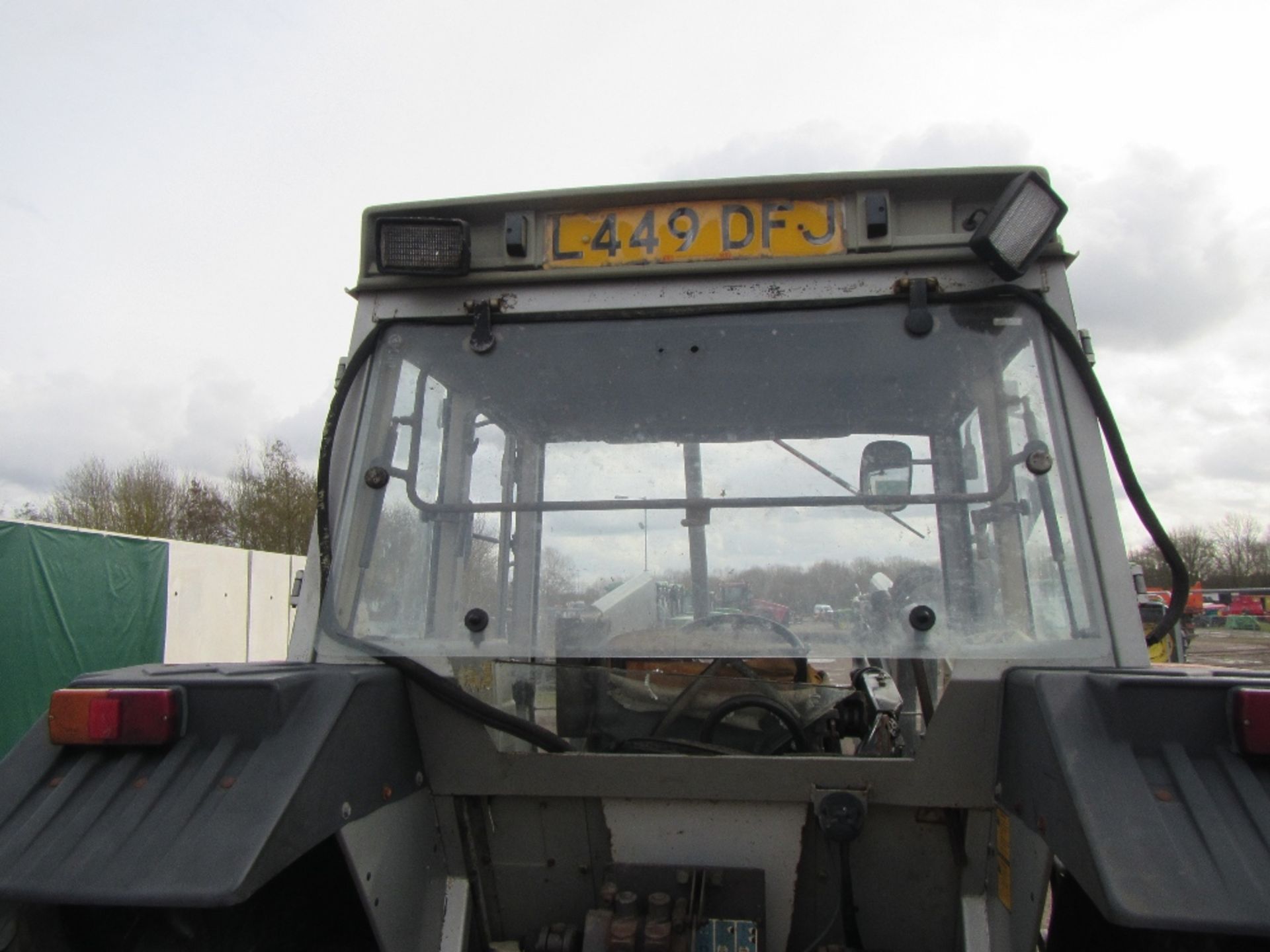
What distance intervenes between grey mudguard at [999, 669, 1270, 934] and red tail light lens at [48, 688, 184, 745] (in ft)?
5.07

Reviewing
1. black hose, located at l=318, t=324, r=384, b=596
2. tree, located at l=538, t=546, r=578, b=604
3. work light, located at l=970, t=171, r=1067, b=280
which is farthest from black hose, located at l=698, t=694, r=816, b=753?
work light, located at l=970, t=171, r=1067, b=280

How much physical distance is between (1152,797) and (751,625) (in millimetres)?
814

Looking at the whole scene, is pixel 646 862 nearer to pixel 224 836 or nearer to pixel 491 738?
pixel 491 738

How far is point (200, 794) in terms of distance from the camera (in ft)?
5.10

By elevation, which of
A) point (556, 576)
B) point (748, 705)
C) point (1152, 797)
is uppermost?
point (556, 576)

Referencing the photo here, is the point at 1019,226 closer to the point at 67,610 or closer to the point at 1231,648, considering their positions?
the point at 67,610

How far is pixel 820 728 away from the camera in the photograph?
8.02ft

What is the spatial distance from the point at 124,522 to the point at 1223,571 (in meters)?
52.8

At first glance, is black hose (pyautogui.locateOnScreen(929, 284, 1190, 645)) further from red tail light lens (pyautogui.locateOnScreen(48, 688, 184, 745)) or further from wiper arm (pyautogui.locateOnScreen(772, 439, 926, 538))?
red tail light lens (pyautogui.locateOnScreen(48, 688, 184, 745))

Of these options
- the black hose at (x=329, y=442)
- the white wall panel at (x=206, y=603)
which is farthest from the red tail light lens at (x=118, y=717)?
the white wall panel at (x=206, y=603)

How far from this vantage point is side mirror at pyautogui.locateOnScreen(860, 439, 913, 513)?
2.04 metres

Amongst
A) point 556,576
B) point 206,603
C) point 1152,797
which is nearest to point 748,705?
point 556,576

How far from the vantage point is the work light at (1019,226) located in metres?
1.94

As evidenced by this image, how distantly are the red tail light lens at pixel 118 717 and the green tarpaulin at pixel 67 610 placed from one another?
8286 millimetres
